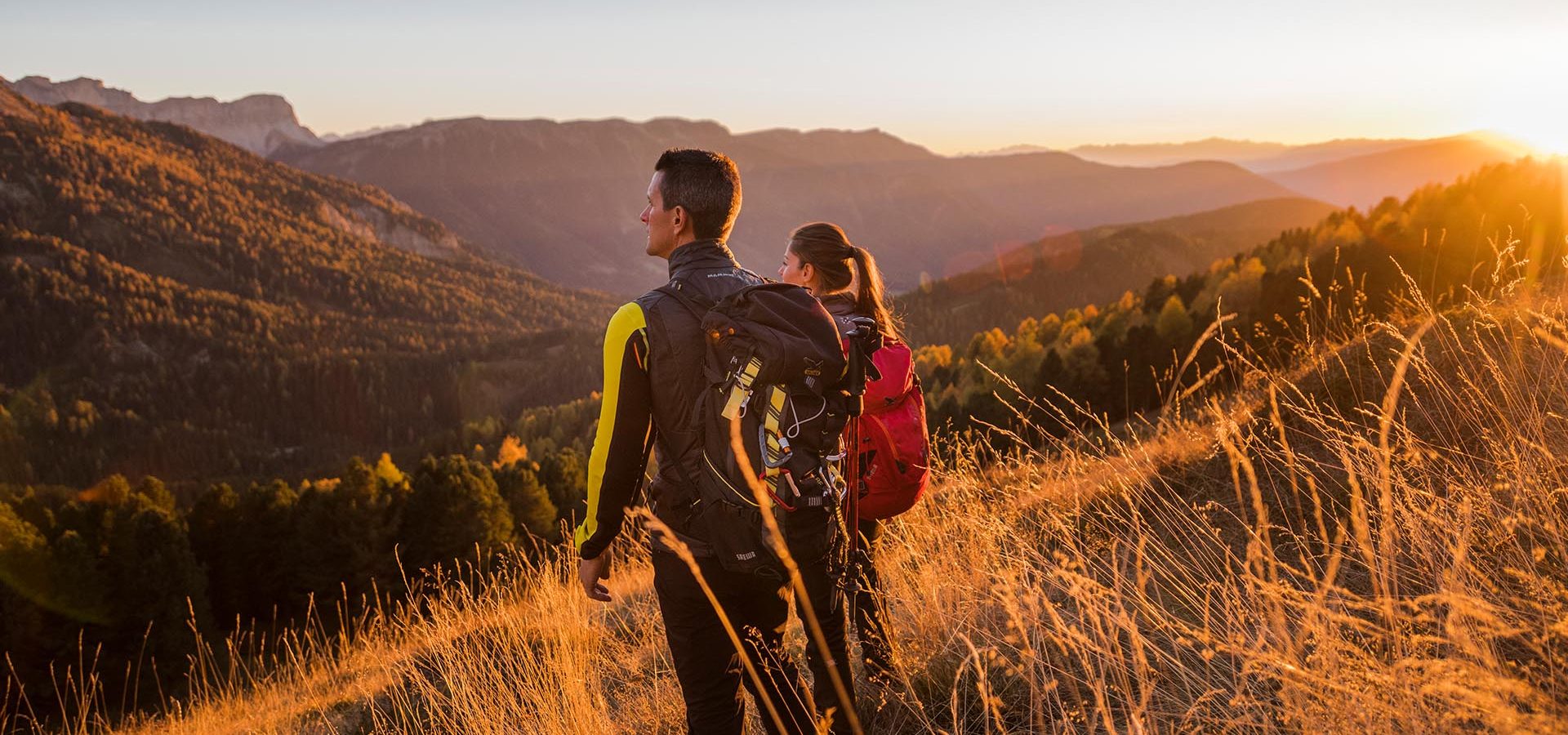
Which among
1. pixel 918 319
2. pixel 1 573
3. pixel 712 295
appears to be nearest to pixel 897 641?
pixel 712 295

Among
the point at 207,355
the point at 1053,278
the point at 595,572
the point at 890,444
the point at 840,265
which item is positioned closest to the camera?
the point at 595,572

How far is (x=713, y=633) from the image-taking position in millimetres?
2586

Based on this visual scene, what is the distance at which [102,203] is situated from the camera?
199 metres

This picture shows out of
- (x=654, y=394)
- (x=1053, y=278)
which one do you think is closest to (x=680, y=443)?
(x=654, y=394)

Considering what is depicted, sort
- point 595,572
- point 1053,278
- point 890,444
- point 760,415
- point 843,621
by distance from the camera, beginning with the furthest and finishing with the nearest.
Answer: point 1053,278 → point 890,444 → point 843,621 → point 595,572 → point 760,415

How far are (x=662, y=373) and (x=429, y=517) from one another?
37.5 m

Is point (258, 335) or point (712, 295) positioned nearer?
point (712, 295)

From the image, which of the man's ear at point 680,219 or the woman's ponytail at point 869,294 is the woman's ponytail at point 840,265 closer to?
the woman's ponytail at point 869,294

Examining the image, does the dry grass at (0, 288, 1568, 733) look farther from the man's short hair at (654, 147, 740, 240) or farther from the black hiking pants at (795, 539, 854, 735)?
the man's short hair at (654, 147, 740, 240)

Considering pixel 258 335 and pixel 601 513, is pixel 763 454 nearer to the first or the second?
pixel 601 513

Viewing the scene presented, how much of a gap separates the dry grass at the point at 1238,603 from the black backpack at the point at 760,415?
2.29 feet

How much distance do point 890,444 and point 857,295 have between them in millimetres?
729

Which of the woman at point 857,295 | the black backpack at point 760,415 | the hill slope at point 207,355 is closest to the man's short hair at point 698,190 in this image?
the black backpack at point 760,415

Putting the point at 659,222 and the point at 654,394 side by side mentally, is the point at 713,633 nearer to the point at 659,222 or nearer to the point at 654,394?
the point at 654,394
